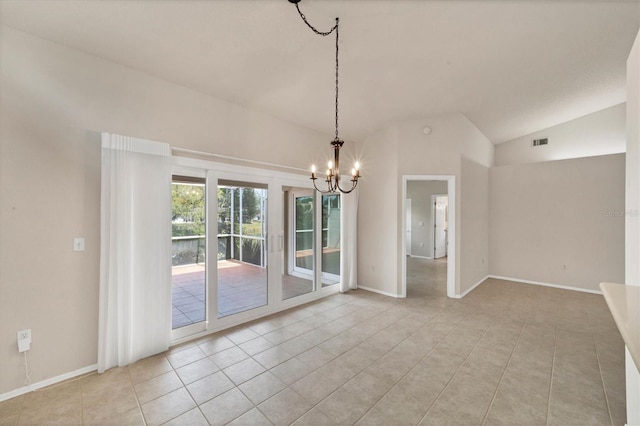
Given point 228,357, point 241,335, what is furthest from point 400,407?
point 241,335

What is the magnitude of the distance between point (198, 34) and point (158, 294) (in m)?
2.62

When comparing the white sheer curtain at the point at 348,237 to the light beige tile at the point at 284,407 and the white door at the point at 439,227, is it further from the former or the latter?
the white door at the point at 439,227

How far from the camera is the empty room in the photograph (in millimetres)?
2143

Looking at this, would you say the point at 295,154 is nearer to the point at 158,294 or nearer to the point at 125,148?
the point at 125,148

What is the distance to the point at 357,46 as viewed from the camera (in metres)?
2.76

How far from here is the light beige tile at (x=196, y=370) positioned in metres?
2.46

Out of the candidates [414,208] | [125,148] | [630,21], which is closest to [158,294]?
[125,148]

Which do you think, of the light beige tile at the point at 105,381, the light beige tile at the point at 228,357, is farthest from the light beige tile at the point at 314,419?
the light beige tile at the point at 105,381

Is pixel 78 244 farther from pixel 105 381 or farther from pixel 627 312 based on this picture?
pixel 627 312

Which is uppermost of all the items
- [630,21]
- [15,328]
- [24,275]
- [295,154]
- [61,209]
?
[630,21]

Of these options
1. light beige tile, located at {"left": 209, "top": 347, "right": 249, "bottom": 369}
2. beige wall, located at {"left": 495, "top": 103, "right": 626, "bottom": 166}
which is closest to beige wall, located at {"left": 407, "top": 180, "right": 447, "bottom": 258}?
beige wall, located at {"left": 495, "top": 103, "right": 626, "bottom": 166}

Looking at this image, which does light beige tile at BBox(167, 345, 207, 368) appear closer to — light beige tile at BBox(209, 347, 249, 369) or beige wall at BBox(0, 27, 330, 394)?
light beige tile at BBox(209, 347, 249, 369)

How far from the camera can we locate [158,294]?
2836 mm

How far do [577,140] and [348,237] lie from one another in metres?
5.57
